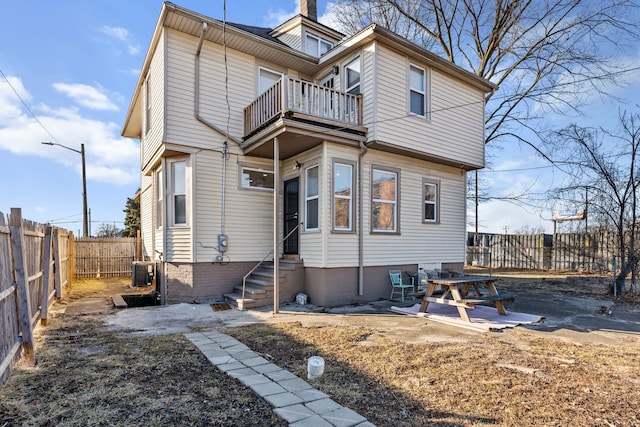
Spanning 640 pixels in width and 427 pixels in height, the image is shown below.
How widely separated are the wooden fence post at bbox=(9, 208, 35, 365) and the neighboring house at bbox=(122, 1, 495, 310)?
13.5ft

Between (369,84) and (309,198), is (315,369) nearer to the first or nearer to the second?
(309,198)

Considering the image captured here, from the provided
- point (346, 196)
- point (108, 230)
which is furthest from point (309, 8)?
point (108, 230)

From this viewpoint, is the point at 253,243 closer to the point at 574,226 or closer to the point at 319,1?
the point at 319,1

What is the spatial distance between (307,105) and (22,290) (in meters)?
5.84

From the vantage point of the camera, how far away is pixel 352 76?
917cm

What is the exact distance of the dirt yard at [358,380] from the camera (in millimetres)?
2928

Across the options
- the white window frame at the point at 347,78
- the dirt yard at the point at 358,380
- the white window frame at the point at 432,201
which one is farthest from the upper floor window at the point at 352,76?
the dirt yard at the point at 358,380

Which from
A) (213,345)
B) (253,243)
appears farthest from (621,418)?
(253,243)

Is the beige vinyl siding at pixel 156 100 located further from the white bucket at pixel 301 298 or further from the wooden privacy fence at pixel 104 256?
the white bucket at pixel 301 298

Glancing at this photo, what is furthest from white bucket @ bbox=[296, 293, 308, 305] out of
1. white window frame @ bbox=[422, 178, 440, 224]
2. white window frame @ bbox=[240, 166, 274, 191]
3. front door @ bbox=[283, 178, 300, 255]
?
white window frame @ bbox=[422, 178, 440, 224]

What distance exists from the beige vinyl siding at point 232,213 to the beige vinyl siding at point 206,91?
20.0 inches

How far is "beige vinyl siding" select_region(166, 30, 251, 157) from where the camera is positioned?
834 cm

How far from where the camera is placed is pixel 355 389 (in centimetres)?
345

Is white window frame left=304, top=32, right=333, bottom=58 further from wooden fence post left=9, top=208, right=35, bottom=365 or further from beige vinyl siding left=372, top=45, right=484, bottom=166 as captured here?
wooden fence post left=9, top=208, right=35, bottom=365
